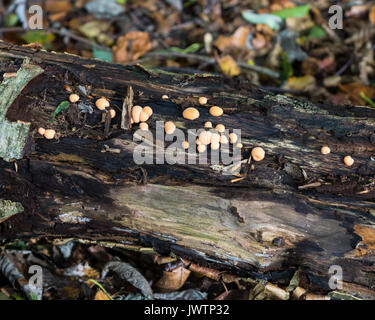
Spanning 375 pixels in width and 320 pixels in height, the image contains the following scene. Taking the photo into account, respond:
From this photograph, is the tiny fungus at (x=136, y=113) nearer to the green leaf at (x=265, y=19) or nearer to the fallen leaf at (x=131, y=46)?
the fallen leaf at (x=131, y=46)

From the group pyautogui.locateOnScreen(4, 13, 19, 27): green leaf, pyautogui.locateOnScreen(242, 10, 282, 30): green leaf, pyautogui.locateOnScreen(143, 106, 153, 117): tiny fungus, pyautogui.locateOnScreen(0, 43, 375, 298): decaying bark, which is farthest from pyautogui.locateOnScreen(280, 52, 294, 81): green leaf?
pyautogui.locateOnScreen(4, 13, 19, 27): green leaf

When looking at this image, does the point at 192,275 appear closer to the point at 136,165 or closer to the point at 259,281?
the point at 259,281

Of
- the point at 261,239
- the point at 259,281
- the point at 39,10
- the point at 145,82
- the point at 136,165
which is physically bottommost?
the point at 259,281

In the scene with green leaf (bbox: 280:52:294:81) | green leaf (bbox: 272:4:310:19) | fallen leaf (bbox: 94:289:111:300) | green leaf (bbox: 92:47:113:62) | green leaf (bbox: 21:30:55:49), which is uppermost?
green leaf (bbox: 272:4:310:19)

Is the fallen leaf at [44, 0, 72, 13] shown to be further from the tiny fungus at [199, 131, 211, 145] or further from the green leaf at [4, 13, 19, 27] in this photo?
the tiny fungus at [199, 131, 211, 145]

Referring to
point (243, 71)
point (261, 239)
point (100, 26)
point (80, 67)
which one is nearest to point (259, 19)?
point (243, 71)

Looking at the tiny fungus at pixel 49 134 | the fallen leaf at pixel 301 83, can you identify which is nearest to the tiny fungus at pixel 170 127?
the tiny fungus at pixel 49 134

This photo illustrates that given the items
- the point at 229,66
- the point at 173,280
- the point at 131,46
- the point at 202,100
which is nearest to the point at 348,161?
the point at 202,100
